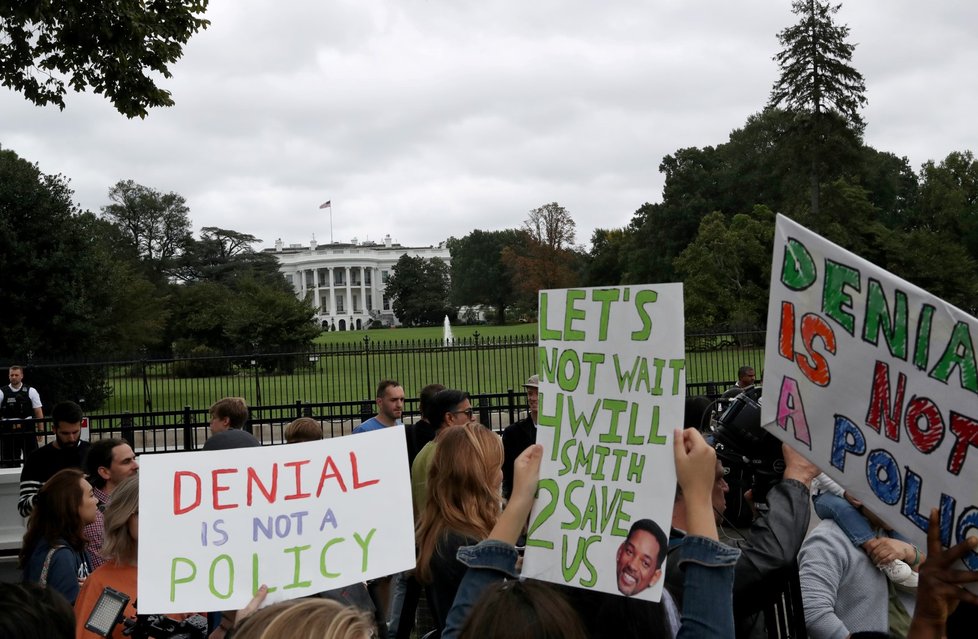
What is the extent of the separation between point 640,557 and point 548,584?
35 cm

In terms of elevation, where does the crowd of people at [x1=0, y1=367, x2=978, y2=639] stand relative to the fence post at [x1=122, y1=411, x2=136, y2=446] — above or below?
above

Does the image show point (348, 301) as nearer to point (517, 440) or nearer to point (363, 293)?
point (363, 293)

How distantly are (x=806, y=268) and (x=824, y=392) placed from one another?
354mm

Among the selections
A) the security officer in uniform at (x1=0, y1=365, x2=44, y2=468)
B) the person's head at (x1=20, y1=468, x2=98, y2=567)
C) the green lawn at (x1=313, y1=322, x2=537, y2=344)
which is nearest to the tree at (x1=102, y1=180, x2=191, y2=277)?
the green lawn at (x1=313, y1=322, x2=537, y2=344)

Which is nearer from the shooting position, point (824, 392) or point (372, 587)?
point (824, 392)

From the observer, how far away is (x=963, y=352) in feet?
7.21

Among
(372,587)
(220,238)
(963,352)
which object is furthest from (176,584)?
(220,238)

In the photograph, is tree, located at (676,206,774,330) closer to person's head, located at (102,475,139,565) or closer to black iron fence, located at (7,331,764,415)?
black iron fence, located at (7,331,764,415)

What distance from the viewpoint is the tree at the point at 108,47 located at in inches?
428

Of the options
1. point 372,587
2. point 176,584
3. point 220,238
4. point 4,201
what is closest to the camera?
point 176,584

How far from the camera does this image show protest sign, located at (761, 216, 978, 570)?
2258 millimetres

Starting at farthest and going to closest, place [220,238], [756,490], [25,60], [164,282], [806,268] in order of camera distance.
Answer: [220,238]
[164,282]
[25,60]
[756,490]
[806,268]

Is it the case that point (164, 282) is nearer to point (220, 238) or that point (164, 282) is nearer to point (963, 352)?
point (220, 238)

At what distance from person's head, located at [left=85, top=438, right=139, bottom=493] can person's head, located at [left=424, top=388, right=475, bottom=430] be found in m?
2.09
